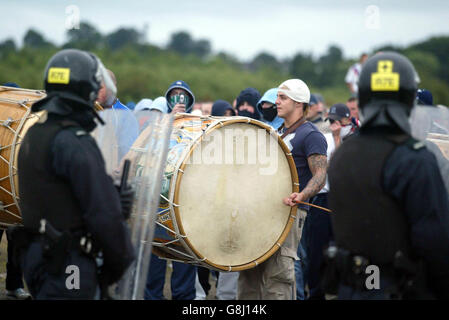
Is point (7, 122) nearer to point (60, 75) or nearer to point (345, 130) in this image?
point (60, 75)

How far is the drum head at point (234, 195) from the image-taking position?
4.85m

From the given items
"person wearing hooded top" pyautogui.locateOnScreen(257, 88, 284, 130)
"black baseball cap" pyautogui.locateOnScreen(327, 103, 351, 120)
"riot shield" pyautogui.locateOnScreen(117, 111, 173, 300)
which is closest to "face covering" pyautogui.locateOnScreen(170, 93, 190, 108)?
"person wearing hooded top" pyautogui.locateOnScreen(257, 88, 284, 130)

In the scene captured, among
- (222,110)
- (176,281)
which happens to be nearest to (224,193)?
(176,281)

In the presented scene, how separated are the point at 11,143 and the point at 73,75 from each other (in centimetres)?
238

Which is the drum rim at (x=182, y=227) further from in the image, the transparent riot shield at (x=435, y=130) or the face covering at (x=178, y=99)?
the face covering at (x=178, y=99)

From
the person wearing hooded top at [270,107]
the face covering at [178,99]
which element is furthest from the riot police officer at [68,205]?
the face covering at [178,99]

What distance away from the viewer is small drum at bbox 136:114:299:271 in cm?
481

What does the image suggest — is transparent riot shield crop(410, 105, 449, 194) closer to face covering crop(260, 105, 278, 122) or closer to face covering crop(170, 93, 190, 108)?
face covering crop(260, 105, 278, 122)

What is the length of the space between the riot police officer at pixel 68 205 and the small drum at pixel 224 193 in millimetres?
1500

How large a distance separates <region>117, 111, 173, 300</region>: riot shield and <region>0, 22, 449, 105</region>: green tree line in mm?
20292

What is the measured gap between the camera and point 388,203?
301 cm
